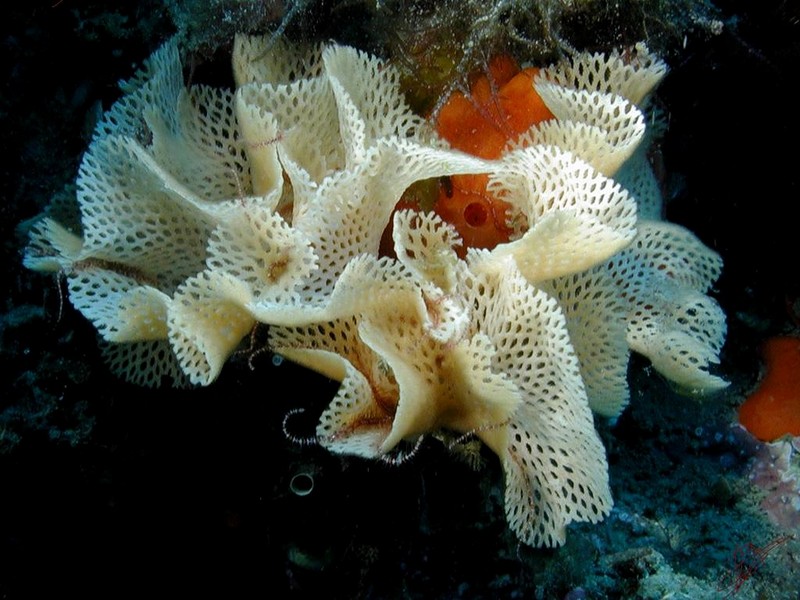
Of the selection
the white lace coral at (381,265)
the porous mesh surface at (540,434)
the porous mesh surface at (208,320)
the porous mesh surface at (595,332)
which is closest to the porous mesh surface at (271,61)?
the white lace coral at (381,265)

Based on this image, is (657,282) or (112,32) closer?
(657,282)

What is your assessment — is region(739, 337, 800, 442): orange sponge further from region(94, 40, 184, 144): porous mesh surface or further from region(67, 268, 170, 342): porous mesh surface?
region(94, 40, 184, 144): porous mesh surface

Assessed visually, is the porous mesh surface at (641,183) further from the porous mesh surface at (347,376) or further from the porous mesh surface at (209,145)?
the porous mesh surface at (209,145)

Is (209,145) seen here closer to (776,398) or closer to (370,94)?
(370,94)

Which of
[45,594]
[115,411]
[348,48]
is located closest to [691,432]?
[348,48]

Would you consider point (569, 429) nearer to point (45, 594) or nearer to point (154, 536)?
point (154, 536)

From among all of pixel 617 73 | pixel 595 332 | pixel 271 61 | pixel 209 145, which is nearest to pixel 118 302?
pixel 209 145
